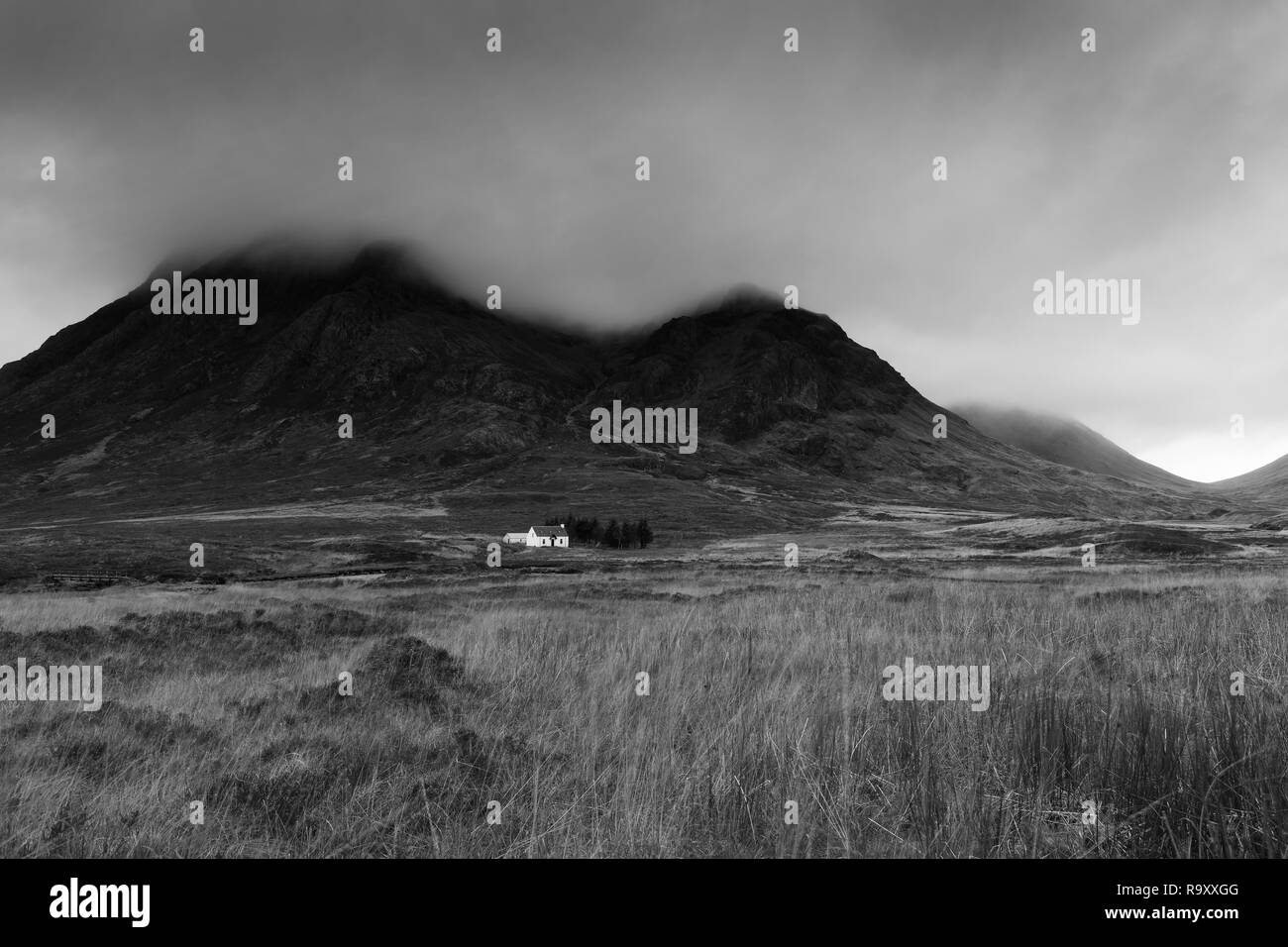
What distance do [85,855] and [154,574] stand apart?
56.9 metres

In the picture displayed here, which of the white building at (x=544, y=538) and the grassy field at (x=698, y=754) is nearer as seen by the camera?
the grassy field at (x=698, y=754)

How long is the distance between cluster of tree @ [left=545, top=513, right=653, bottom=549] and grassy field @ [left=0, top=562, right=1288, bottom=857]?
9398 centimetres

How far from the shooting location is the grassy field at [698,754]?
11.2ft

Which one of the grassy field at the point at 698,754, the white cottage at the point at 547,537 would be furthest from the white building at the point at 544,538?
the grassy field at the point at 698,754

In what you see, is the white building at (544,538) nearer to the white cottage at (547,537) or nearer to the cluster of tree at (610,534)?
the white cottage at (547,537)

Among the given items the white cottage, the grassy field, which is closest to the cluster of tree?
the white cottage

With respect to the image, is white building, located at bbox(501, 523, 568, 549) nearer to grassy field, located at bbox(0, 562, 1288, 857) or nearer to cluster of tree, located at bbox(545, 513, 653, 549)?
cluster of tree, located at bbox(545, 513, 653, 549)

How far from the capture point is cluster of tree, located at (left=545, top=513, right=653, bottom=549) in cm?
10331

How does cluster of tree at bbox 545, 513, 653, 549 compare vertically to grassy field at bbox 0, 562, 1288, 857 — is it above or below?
below

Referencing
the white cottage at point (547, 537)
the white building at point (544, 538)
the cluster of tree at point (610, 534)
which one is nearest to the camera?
the cluster of tree at point (610, 534)

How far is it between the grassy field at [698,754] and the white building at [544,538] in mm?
97110

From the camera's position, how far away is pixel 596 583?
98.8ft
